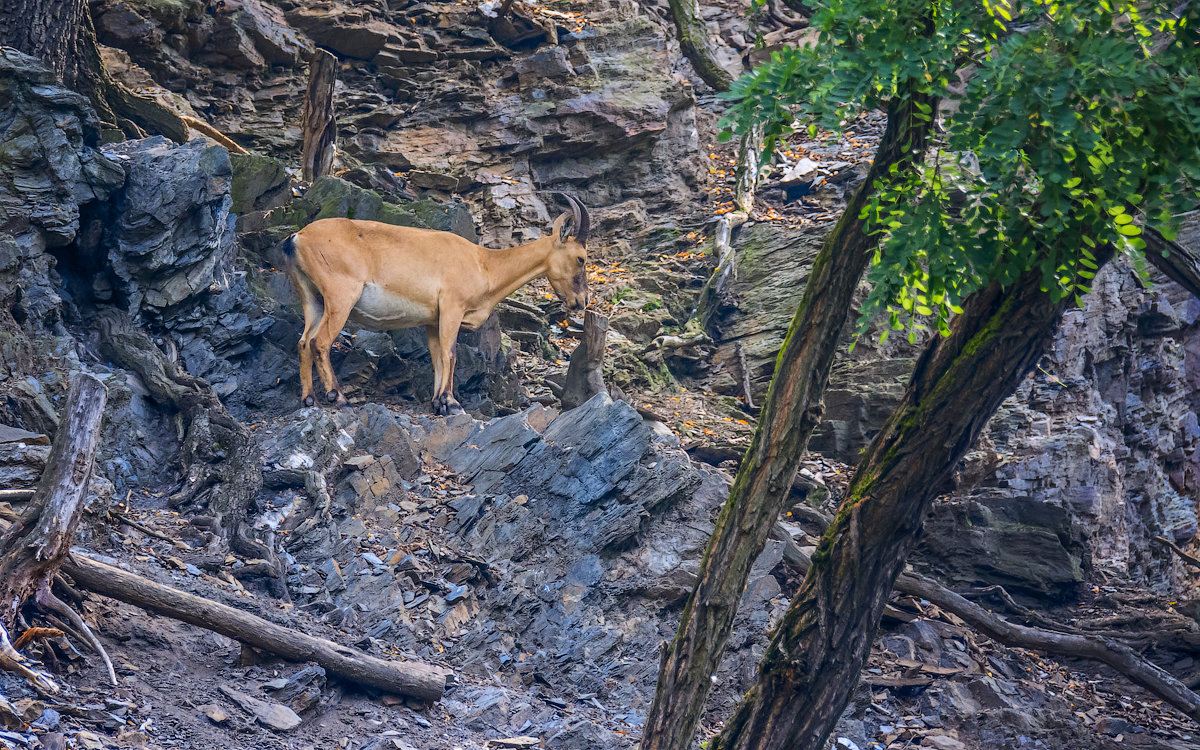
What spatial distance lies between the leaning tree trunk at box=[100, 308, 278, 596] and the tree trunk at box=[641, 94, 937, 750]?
159 inches

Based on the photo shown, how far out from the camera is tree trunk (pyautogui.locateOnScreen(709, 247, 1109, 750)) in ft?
18.0

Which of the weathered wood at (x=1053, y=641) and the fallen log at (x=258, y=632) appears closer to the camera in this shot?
the fallen log at (x=258, y=632)

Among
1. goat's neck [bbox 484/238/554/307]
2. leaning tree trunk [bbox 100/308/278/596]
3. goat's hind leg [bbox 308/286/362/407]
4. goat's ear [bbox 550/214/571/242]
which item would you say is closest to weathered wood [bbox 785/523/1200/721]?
leaning tree trunk [bbox 100/308/278/596]

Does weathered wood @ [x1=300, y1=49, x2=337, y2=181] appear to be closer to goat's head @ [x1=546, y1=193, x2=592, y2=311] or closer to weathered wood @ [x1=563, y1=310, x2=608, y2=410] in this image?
goat's head @ [x1=546, y1=193, x2=592, y2=311]

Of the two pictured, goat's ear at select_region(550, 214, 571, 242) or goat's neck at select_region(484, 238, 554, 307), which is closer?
goat's neck at select_region(484, 238, 554, 307)

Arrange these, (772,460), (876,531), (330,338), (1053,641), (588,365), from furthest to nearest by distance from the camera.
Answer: (588,365) < (330,338) < (1053,641) < (772,460) < (876,531)

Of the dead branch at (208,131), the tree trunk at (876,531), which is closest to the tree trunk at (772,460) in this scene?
the tree trunk at (876,531)

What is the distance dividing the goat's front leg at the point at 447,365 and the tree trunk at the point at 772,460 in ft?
20.0

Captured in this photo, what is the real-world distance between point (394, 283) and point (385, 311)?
1.23ft

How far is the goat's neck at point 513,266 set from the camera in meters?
12.6

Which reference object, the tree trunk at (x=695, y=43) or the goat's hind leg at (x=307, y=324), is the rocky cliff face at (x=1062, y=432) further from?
the goat's hind leg at (x=307, y=324)

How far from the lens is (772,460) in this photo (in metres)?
5.79

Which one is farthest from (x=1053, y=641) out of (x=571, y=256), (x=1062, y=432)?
(x=571, y=256)

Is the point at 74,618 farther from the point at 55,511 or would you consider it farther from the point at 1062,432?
the point at 1062,432
